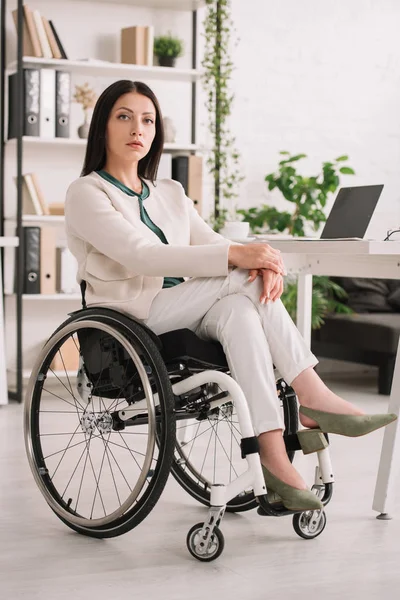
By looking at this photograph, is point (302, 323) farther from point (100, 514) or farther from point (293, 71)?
point (293, 71)

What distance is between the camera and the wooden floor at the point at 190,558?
74.2 inches

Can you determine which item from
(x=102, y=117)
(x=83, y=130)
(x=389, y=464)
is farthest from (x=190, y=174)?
(x=389, y=464)

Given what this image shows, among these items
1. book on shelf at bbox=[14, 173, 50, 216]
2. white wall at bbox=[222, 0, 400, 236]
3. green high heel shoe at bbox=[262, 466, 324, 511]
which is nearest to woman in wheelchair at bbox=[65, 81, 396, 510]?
green high heel shoe at bbox=[262, 466, 324, 511]

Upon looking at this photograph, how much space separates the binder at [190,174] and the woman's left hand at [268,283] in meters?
2.52

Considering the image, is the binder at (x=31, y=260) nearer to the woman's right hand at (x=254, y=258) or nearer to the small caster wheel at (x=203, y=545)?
the woman's right hand at (x=254, y=258)

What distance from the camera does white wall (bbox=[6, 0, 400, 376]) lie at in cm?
477

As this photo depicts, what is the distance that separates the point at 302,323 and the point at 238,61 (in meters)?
2.12

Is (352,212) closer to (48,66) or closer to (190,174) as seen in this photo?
(190,174)

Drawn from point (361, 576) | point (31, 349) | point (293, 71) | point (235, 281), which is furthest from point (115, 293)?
point (293, 71)

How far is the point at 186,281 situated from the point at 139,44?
2.64 metres

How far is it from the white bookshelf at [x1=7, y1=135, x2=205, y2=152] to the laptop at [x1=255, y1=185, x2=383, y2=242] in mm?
1694

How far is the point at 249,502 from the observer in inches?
95.0

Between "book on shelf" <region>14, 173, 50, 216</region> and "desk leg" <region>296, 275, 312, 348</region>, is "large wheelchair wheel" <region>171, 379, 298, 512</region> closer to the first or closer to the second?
"desk leg" <region>296, 275, 312, 348</region>

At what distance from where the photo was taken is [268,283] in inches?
82.7
